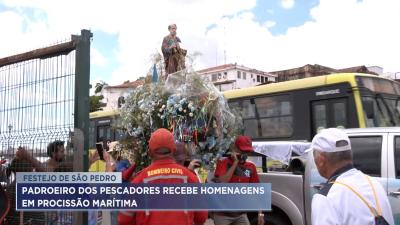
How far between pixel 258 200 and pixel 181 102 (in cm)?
152

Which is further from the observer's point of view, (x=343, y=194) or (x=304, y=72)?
(x=304, y=72)

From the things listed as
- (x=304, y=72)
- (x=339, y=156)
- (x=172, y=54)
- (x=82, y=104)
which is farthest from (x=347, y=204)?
(x=304, y=72)

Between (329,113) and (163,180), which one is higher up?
(329,113)

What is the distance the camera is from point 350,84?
10867mm

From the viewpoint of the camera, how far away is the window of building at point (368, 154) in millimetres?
6176

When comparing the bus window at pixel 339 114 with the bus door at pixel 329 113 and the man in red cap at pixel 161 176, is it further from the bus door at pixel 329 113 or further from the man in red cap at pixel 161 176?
the man in red cap at pixel 161 176

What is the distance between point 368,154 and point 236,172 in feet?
5.70

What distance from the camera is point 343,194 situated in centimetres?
278

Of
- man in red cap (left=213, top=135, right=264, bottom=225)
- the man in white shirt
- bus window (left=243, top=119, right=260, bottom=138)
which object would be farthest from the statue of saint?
bus window (left=243, top=119, right=260, bottom=138)

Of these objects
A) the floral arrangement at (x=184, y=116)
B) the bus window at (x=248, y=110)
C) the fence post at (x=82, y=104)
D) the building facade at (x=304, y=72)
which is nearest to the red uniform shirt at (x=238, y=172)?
the floral arrangement at (x=184, y=116)

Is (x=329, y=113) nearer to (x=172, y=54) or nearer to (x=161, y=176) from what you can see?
(x=172, y=54)

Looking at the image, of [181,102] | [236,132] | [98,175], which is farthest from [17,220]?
[236,132]

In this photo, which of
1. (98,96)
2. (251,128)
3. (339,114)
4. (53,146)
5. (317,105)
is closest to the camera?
(53,146)

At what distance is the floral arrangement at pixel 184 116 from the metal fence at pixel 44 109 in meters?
0.63
